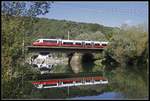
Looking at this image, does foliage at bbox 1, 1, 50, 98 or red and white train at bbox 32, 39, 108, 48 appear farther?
red and white train at bbox 32, 39, 108, 48

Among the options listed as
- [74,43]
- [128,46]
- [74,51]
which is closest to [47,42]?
[74,43]

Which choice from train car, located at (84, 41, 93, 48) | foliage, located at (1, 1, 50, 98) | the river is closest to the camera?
foliage, located at (1, 1, 50, 98)

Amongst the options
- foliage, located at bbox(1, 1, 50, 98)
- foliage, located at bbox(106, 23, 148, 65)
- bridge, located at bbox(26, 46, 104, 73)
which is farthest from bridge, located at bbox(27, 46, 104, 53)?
foliage, located at bbox(1, 1, 50, 98)

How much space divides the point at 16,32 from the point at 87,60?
42.2m

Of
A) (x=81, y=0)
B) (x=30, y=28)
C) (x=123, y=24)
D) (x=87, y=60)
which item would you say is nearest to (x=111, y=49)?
(x=123, y=24)

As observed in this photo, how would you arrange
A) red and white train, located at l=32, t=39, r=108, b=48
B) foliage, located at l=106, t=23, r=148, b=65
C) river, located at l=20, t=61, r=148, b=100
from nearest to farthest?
river, located at l=20, t=61, r=148, b=100
foliage, located at l=106, t=23, r=148, b=65
red and white train, located at l=32, t=39, r=108, b=48

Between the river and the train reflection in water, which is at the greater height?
the river

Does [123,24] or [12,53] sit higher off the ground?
[123,24]

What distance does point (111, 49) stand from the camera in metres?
38.0

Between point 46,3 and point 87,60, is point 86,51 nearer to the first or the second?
point 87,60

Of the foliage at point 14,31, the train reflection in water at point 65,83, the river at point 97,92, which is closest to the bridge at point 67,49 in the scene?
the train reflection in water at point 65,83

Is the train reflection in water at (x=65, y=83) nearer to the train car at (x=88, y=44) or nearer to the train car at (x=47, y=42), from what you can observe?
the train car at (x=47, y=42)

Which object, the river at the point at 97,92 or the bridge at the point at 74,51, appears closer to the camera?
the river at the point at 97,92

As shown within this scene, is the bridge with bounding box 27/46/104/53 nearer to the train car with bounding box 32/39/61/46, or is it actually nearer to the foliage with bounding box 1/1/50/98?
the train car with bounding box 32/39/61/46
